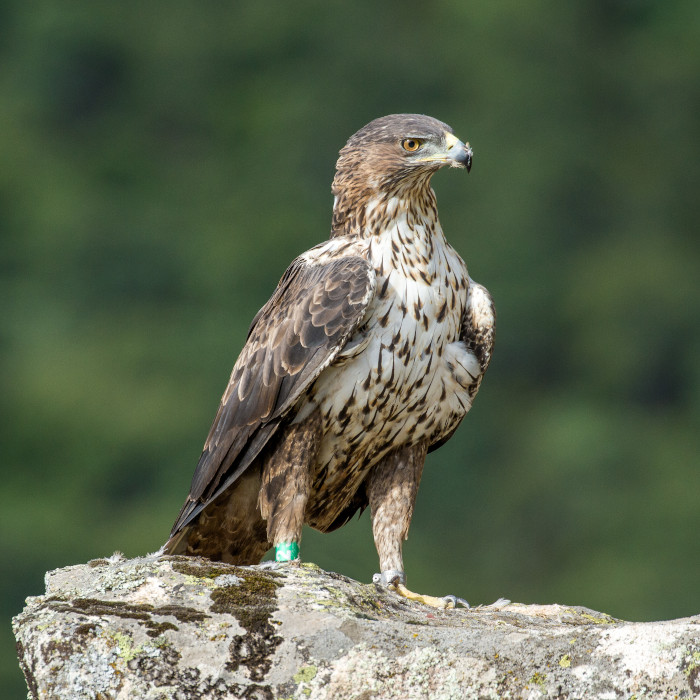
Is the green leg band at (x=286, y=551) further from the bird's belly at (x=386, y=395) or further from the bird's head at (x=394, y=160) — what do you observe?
the bird's head at (x=394, y=160)

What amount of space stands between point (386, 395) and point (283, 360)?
373 mm

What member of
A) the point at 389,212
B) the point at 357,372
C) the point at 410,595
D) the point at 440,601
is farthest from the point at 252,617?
the point at 389,212

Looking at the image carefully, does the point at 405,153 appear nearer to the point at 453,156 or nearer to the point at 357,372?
the point at 453,156

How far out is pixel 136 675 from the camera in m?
2.67

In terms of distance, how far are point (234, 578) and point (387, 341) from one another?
131cm

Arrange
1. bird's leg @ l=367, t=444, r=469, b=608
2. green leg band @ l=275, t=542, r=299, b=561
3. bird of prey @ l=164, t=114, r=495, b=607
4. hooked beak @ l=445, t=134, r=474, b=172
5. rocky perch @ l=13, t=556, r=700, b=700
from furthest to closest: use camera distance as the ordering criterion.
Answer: bird's leg @ l=367, t=444, r=469, b=608 → hooked beak @ l=445, t=134, r=474, b=172 → bird of prey @ l=164, t=114, r=495, b=607 → green leg band @ l=275, t=542, r=299, b=561 → rocky perch @ l=13, t=556, r=700, b=700

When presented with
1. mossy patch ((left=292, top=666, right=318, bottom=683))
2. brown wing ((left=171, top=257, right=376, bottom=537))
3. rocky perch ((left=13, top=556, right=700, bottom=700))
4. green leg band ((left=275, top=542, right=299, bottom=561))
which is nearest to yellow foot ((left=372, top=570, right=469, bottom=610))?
green leg band ((left=275, top=542, right=299, bottom=561))

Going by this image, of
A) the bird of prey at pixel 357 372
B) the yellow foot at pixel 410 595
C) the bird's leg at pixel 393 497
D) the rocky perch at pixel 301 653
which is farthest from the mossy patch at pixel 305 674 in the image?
the bird's leg at pixel 393 497

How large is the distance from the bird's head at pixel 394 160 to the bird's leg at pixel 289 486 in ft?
2.59

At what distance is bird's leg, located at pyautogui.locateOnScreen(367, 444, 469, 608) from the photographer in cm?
430

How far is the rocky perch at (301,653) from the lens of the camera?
262 cm

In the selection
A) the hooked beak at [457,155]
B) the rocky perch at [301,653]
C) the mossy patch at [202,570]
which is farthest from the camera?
the hooked beak at [457,155]

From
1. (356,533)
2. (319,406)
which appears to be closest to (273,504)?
(319,406)

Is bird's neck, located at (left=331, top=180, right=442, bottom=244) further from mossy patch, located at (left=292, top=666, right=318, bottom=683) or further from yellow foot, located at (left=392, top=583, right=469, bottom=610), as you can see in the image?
mossy patch, located at (left=292, top=666, right=318, bottom=683)
